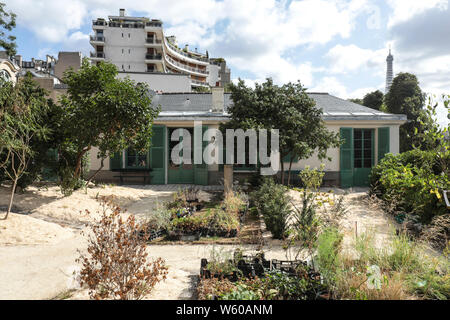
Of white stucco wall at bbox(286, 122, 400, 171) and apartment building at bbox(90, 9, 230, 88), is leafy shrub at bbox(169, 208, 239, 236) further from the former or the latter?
apartment building at bbox(90, 9, 230, 88)

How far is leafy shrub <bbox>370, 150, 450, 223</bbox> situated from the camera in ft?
14.1

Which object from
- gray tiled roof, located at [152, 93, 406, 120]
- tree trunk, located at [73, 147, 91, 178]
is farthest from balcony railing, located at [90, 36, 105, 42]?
tree trunk, located at [73, 147, 91, 178]

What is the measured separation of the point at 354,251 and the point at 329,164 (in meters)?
9.35

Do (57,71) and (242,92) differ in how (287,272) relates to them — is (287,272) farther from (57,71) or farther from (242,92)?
(57,71)

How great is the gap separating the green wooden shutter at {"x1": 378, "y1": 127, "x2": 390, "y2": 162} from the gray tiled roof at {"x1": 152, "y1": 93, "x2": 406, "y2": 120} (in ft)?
1.80

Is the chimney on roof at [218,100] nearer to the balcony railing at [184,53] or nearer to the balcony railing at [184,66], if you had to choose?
the balcony railing at [184,66]

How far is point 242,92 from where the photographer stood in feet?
33.1

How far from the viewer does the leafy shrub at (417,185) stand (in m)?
4.30

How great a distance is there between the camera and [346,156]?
41.7ft

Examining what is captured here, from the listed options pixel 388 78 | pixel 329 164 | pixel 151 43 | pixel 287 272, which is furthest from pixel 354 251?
pixel 388 78

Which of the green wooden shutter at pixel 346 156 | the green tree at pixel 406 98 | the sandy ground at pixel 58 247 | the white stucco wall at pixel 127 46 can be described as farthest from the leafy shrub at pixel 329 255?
the white stucco wall at pixel 127 46

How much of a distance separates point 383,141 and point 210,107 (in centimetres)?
764

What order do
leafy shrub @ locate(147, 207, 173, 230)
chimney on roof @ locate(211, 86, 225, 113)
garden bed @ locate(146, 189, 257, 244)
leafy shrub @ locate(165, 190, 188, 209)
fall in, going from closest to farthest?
1. garden bed @ locate(146, 189, 257, 244)
2. leafy shrub @ locate(147, 207, 173, 230)
3. leafy shrub @ locate(165, 190, 188, 209)
4. chimney on roof @ locate(211, 86, 225, 113)

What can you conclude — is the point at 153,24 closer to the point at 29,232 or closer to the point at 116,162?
the point at 116,162
